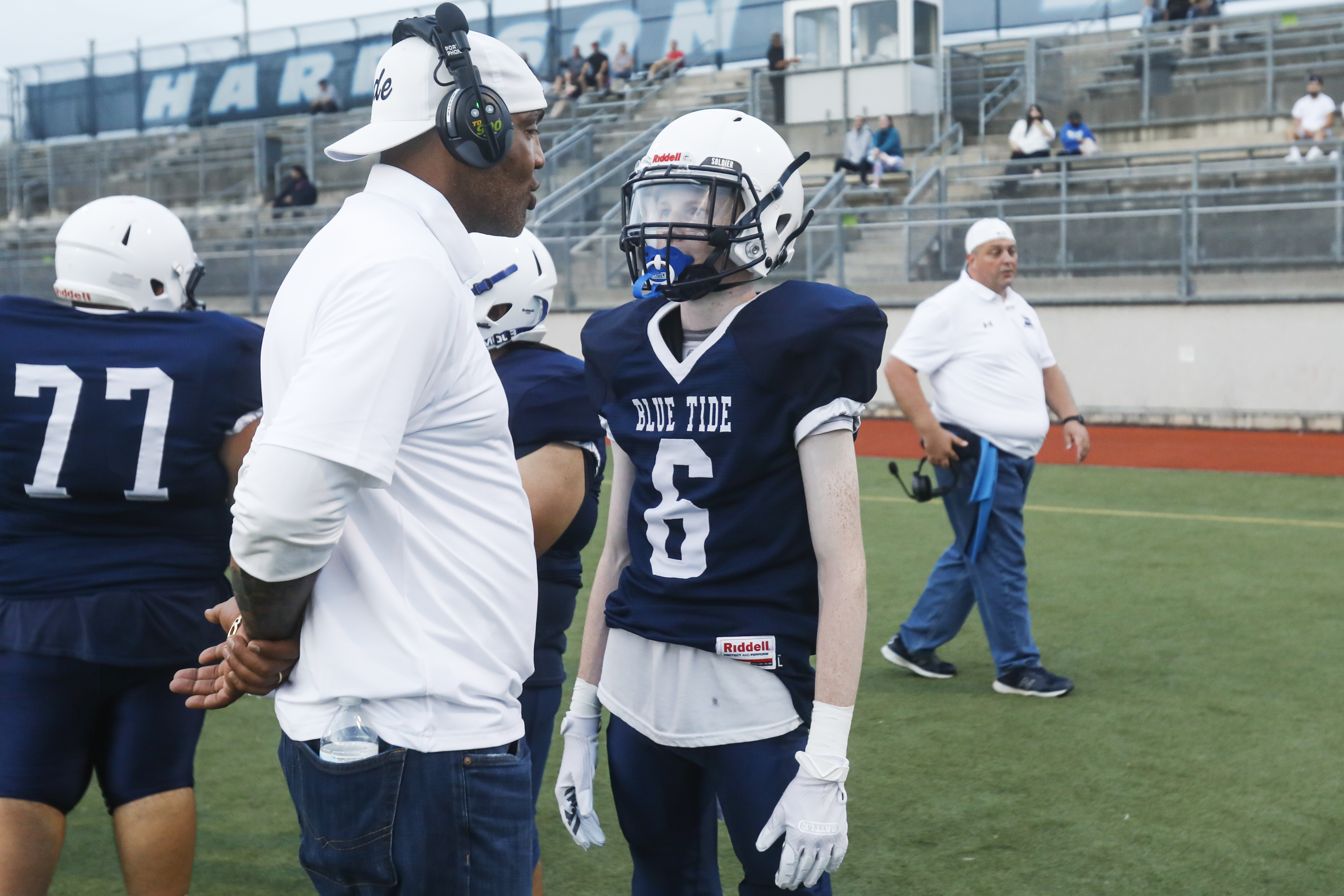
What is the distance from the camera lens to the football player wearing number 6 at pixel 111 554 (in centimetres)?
274

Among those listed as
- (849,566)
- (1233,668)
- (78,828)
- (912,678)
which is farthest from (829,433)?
(1233,668)

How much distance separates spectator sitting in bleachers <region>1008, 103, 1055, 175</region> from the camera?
1689 cm

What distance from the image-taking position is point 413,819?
1.83 m

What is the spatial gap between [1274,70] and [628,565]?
17.8m

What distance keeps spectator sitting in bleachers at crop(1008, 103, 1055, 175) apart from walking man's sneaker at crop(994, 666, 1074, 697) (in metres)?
12.5

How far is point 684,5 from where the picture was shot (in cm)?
2422

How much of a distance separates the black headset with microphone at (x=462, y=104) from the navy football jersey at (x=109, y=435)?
110cm

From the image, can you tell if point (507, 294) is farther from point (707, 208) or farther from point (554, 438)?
point (707, 208)

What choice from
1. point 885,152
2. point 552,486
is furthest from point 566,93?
point 552,486

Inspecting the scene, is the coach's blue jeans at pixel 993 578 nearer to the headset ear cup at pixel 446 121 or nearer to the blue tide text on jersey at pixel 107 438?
the blue tide text on jersey at pixel 107 438

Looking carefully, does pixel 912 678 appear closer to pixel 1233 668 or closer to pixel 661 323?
pixel 1233 668

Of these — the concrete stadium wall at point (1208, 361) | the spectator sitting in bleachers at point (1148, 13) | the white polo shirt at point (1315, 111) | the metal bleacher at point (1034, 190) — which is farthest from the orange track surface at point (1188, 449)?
the spectator sitting in bleachers at point (1148, 13)

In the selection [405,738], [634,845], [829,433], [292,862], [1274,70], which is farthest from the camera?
[1274,70]

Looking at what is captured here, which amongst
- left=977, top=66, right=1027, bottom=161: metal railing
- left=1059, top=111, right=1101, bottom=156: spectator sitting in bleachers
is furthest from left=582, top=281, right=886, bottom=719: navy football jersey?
left=977, top=66, right=1027, bottom=161: metal railing
